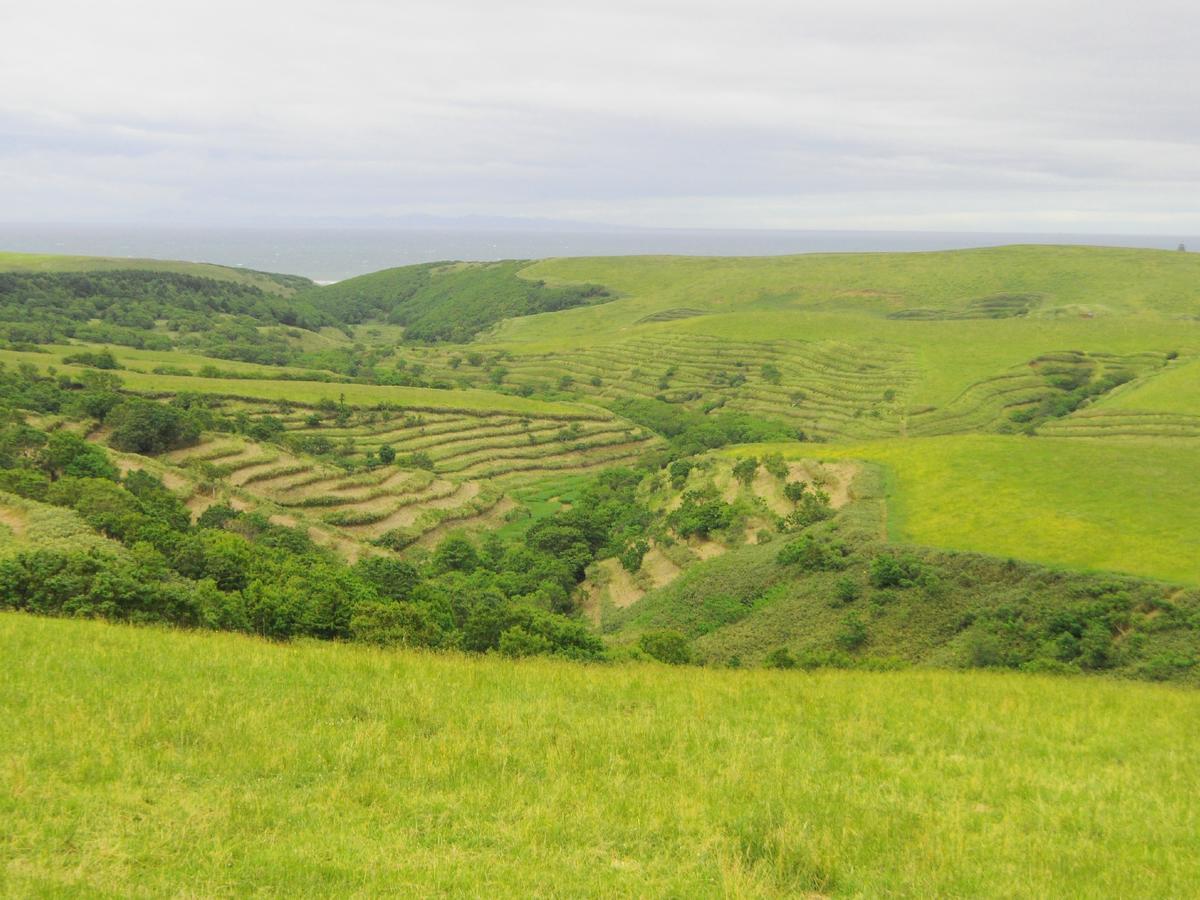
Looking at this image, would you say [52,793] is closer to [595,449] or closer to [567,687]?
[567,687]

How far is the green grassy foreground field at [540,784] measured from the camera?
8336 mm

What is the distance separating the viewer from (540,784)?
1070 centimetres

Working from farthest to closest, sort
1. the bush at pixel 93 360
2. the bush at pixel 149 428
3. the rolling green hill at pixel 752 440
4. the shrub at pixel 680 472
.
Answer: the bush at pixel 93 360
the shrub at pixel 680 472
the bush at pixel 149 428
the rolling green hill at pixel 752 440

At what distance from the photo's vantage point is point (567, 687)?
618 inches

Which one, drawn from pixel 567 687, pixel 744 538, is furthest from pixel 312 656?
pixel 744 538

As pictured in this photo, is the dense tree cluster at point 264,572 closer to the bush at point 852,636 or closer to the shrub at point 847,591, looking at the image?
the bush at point 852,636

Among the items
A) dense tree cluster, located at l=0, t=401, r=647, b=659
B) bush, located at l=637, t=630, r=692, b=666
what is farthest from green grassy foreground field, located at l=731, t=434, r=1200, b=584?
dense tree cluster, located at l=0, t=401, r=647, b=659

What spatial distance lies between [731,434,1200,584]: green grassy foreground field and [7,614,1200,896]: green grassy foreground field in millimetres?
23058

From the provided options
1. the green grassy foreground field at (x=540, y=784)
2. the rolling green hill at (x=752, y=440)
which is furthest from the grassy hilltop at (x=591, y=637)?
the rolling green hill at (x=752, y=440)

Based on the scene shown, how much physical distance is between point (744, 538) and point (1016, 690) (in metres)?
Answer: 33.8

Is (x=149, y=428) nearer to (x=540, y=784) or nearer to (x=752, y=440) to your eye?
(x=752, y=440)

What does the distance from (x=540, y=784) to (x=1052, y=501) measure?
137 feet

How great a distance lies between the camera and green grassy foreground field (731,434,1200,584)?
37500 millimetres

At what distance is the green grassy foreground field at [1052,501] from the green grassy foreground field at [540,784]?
23.1 metres
